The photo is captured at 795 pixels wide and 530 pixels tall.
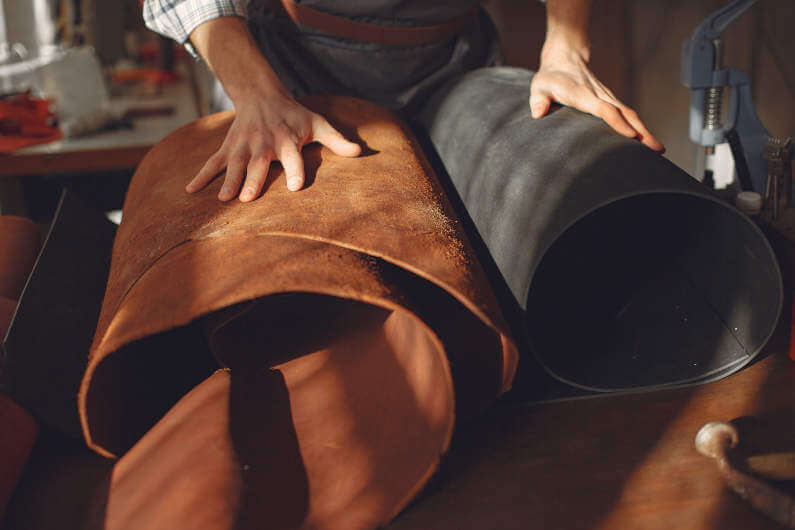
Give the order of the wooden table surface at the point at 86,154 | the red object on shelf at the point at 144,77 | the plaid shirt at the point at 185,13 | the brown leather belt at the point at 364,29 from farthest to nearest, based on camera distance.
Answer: the red object on shelf at the point at 144,77
the wooden table surface at the point at 86,154
the brown leather belt at the point at 364,29
the plaid shirt at the point at 185,13

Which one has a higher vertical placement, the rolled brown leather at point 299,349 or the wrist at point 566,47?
the wrist at point 566,47

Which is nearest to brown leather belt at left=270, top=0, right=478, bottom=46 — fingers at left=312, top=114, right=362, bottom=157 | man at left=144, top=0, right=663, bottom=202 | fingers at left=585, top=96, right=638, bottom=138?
man at left=144, top=0, right=663, bottom=202

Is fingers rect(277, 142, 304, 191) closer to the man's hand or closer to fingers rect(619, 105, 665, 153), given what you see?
the man's hand

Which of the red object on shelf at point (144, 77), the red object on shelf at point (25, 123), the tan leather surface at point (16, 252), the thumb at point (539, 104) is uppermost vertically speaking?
the thumb at point (539, 104)

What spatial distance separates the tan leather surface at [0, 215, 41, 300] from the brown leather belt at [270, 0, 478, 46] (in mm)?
744

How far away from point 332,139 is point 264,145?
0.36ft

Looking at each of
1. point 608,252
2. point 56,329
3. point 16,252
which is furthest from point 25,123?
point 608,252

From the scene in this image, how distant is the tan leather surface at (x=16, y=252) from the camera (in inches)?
49.4

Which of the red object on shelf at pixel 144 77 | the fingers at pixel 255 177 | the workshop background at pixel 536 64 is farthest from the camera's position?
the red object on shelf at pixel 144 77

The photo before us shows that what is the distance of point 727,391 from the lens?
3.07 feet

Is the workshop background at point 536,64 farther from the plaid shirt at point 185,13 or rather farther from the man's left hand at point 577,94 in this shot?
the plaid shirt at point 185,13

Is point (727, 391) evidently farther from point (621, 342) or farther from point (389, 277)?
point (389, 277)

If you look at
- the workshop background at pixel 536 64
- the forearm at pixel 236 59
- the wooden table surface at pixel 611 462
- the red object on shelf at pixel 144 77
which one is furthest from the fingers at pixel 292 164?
the red object on shelf at pixel 144 77

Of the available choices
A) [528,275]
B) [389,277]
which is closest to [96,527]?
[389,277]
